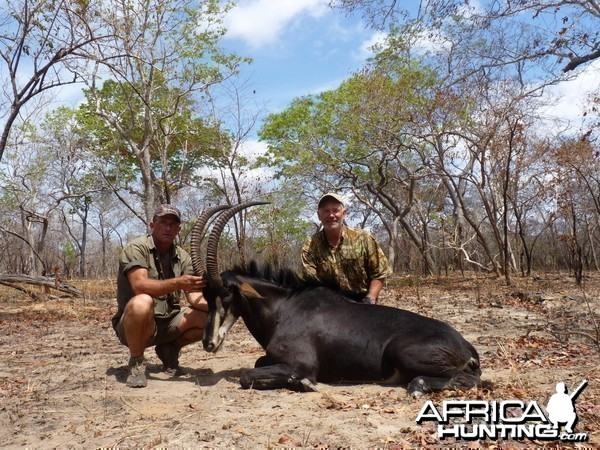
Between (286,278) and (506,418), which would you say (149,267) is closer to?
(286,278)

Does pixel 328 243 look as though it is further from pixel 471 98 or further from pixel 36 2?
pixel 471 98

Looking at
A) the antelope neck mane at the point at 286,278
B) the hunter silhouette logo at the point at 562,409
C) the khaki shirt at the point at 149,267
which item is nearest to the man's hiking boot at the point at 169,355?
the khaki shirt at the point at 149,267

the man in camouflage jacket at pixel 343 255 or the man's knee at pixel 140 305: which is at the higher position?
the man in camouflage jacket at pixel 343 255

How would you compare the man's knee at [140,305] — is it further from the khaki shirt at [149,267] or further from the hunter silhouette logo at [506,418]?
the hunter silhouette logo at [506,418]

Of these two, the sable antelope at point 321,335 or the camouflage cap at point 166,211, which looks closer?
the sable antelope at point 321,335

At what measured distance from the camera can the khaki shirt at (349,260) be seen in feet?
21.4

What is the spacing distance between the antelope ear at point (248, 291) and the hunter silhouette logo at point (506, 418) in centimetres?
220

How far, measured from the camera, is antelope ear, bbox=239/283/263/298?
18.7ft

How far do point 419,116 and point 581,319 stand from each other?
1356cm

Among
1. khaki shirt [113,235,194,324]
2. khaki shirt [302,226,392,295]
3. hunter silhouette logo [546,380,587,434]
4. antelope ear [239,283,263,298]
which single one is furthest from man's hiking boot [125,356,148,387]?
hunter silhouette logo [546,380,587,434]

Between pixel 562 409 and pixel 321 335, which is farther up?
pixel 321 335

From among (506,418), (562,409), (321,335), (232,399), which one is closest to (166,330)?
(232,399)

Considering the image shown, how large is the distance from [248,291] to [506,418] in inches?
109

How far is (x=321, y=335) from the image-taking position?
5.51 meters
